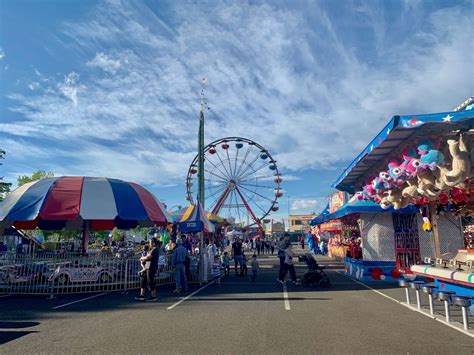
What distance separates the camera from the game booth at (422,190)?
5.73 metres

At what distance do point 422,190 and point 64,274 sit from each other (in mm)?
9818

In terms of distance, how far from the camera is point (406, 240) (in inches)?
452

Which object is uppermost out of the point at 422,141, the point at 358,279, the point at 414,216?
the point at 422,141

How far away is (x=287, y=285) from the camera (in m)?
10.4

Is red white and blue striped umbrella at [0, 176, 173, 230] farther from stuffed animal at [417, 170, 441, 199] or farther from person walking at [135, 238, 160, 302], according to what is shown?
stuffed animal at [417, 170, 441, 199]

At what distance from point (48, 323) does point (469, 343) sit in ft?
23.5

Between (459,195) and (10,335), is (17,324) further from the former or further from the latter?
(459,195)

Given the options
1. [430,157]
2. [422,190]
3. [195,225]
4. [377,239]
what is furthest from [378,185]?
[195,225]

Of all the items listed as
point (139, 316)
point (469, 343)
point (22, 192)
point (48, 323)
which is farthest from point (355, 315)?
point (22, 192)

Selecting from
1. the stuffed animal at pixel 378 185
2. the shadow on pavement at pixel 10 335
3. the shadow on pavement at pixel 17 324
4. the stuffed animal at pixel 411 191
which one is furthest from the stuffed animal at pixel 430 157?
Result: the shadow on pavement at pixel 17 324

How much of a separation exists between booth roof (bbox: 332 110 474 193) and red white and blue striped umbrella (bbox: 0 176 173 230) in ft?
23.8

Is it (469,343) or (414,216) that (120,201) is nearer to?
(469,343)

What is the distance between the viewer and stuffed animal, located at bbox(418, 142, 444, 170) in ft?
19.0

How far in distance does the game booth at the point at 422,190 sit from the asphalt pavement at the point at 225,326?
1.81 meters
